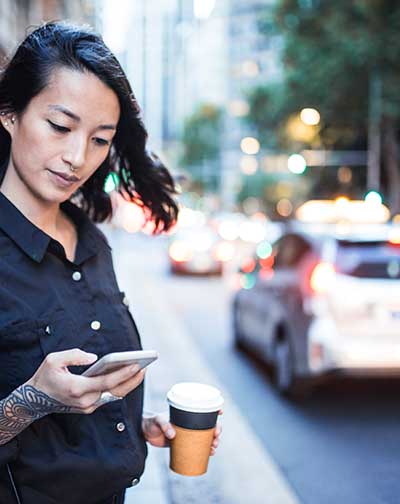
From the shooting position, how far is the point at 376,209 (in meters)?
11.9

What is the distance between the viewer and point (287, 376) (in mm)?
6832

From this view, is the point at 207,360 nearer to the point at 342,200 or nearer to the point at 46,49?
the point at 342,200

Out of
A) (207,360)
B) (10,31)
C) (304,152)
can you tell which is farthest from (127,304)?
(304,152)

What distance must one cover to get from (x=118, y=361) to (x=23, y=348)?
0.30m

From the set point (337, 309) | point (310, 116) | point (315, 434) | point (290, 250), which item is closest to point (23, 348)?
point (315, 434)

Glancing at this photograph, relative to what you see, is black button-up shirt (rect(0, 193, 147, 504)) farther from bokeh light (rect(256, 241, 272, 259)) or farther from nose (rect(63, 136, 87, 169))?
bokeh light (rect(256, 241, 272, 259))

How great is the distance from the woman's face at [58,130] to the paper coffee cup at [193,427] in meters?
0.57

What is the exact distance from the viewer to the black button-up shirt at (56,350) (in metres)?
1.49

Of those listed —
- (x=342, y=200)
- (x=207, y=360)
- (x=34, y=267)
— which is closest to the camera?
(x=34, y=267)

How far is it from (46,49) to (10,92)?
4.8 inches

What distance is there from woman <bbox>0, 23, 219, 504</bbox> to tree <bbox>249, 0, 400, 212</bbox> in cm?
2236

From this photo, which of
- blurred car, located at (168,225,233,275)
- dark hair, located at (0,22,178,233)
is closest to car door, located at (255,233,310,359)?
dark hair, located at (0,22,178,233)

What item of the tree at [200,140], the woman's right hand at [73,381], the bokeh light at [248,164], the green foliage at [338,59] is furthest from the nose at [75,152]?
the bokeh light at [248,164]

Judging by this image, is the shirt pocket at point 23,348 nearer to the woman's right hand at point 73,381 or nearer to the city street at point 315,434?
the woman's right hand at point 73,381
